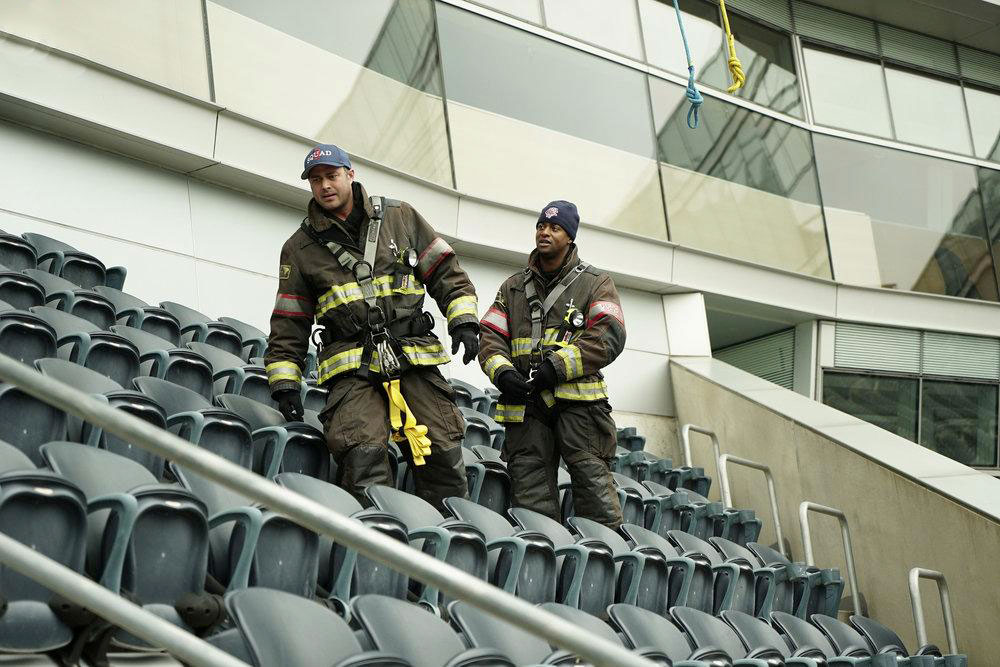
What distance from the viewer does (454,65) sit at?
834 cm

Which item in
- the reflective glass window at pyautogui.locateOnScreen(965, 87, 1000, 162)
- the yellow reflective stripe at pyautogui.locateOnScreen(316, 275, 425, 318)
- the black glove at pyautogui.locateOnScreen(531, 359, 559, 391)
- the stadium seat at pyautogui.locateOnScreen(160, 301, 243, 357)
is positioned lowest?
the black glove at pyautogui.locateOnScreen(531, 359, 559, 391)

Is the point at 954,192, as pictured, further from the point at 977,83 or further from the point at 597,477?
the point at 597,477

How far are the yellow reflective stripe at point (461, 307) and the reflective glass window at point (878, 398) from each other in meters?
6.73

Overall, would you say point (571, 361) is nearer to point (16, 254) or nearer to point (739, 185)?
point (16, 254)

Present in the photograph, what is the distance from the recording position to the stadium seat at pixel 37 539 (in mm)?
2055

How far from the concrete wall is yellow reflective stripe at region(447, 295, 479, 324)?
3025 millimetres

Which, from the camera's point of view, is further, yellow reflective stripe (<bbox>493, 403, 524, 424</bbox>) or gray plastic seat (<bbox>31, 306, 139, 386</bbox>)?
yellow reflective stripe (<bbox>493, 403, 524, 424</bbox>)

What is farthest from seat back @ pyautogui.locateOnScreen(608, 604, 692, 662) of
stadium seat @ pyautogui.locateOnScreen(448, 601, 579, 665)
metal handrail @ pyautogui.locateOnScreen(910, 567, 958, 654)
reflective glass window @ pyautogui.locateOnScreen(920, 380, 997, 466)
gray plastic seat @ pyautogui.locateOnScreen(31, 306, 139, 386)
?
reflective glass window @ pyautogui.locateOnScreen(920, 380, 997, 466)

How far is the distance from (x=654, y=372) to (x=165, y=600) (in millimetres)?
6614

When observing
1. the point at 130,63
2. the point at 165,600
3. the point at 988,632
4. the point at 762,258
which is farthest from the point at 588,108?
the point at 165,600

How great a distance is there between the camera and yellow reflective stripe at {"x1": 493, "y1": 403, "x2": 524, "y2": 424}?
439 centimetres

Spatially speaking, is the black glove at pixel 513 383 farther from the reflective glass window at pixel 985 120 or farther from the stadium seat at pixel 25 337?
the reflective glass window at pixel 985 120

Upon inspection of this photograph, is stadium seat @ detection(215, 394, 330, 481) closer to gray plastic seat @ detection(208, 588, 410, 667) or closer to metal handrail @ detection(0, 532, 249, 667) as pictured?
gray plastic seat @ detection(208, 588, 410, 667)

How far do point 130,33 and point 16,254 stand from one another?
6.20 feet
